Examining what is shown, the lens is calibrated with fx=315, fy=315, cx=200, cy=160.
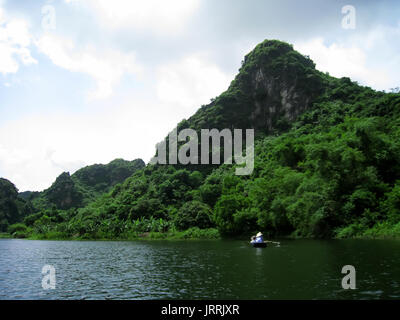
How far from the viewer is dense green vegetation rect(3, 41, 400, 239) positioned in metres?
47.0

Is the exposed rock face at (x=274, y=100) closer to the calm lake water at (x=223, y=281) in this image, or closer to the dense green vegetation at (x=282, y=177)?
the dense green vegetation at (x=282, y=177)

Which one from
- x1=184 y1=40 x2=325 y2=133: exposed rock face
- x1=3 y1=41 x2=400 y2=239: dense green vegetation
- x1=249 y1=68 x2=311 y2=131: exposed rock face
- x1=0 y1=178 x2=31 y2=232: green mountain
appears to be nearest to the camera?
x1=3 y1=41 x2=400 y2=239: dense green vegetation

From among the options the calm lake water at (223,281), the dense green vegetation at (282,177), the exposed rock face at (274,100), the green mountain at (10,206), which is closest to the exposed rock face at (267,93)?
the exposed rock face at (274,100)

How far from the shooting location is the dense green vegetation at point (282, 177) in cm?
4703

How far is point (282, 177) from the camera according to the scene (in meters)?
62.6

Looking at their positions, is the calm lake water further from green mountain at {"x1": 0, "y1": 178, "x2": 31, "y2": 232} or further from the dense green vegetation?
green mountain at {"x1": 0, "y1": 178, "x2": 31, "y2": 232}

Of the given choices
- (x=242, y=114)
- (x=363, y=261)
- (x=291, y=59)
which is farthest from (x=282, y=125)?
(x=363, y=261)

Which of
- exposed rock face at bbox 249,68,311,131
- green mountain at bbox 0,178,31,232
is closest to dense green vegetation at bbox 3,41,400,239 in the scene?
exposed rock face at bbox 249,68,311,131

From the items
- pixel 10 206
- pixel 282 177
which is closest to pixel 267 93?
pixel 282 177

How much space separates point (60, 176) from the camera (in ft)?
626

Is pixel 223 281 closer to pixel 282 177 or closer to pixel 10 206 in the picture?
pixel 282 177

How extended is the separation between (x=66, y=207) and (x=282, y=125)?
5098 inches

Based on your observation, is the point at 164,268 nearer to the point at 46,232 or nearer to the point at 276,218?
the point at 276,218

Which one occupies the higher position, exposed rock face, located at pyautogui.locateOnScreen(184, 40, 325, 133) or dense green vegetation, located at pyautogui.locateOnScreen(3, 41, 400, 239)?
exposed rock face, located at pyautogui.locateOnScreen(184, 40, 325, 133)
